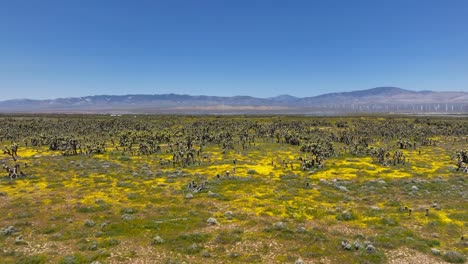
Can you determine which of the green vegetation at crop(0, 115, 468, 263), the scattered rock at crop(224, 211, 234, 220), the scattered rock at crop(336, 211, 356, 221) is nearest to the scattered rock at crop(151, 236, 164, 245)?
the green vegetation at crop(0, 115, 468, 263)

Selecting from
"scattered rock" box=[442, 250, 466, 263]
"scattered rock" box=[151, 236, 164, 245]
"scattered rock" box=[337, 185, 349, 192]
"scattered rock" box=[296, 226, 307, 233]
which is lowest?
"scattered rock" box=[442, 250, 466, 263]

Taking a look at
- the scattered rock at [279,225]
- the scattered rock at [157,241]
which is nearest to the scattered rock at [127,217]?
the scattered rock at [157,241]

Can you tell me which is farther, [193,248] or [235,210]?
[235,210]

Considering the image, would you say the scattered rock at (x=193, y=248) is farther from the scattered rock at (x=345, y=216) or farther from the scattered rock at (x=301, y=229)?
the scattered rock at (x=345, y=216)

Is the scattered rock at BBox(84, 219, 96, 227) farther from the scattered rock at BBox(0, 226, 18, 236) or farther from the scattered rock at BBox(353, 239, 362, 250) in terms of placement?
the scattered rock at BBox(353, 239, 362, 250)

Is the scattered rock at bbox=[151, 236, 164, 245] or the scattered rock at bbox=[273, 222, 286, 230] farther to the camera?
the scattered rock at bbox=[273, 222, 286, 230]

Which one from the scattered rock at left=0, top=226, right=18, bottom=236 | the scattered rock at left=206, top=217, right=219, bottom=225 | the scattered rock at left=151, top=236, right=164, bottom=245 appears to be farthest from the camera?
the scattered rock at left=206, top=217, right=219, bottom=225

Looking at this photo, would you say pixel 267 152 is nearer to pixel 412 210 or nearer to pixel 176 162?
pixel 176 162

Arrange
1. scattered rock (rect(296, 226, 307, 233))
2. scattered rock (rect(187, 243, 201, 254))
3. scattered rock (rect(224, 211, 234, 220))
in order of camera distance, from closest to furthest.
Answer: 1. scattered rock (rect(187, 243, 201, 254))
2. scattered rock (rect(296, 226, 307, 233))
3. scattered rock (rect(224, 211, 234, 220))

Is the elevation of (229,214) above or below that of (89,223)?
below

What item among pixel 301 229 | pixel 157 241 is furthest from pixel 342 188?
pixel 157 241

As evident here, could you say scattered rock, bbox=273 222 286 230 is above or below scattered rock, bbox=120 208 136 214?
below

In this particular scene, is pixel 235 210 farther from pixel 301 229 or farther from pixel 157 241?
pixel 157 241
